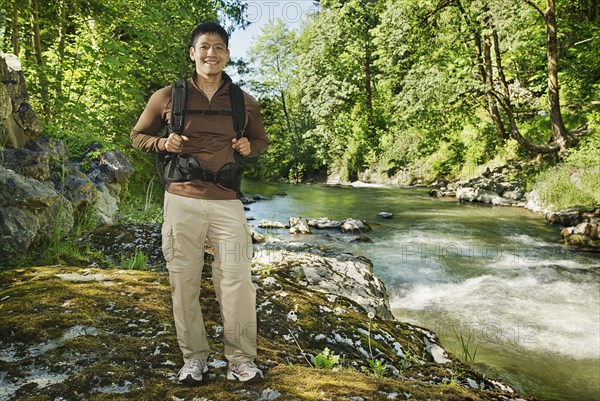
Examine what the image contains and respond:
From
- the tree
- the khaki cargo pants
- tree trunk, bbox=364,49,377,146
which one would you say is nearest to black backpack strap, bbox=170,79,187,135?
the khaki cargo pants

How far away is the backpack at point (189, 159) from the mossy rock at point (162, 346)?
1.01 meters

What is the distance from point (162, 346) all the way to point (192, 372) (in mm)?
436

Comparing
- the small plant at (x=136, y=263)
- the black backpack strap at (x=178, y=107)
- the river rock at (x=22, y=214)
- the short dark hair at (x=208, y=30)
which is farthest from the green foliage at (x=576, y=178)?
the river rock at (x=22, y=214)

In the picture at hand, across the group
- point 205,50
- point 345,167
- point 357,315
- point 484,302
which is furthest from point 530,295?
point 345,167

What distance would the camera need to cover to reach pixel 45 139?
5.31 meters

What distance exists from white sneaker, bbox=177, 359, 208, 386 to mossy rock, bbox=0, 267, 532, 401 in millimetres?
40

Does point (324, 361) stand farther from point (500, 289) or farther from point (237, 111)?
point (500, 289)

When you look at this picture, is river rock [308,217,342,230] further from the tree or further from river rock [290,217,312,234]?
the tree

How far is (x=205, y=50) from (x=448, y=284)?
6.94 meters

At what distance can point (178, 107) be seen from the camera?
251cm

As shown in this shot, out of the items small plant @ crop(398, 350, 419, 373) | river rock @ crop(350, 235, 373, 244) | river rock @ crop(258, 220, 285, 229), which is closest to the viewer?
small plant @ crop(398, 350, 419, 373)

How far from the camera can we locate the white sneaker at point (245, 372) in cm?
226

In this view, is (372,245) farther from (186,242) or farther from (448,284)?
(186,242)

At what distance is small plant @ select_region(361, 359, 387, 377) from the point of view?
2.77 metres
